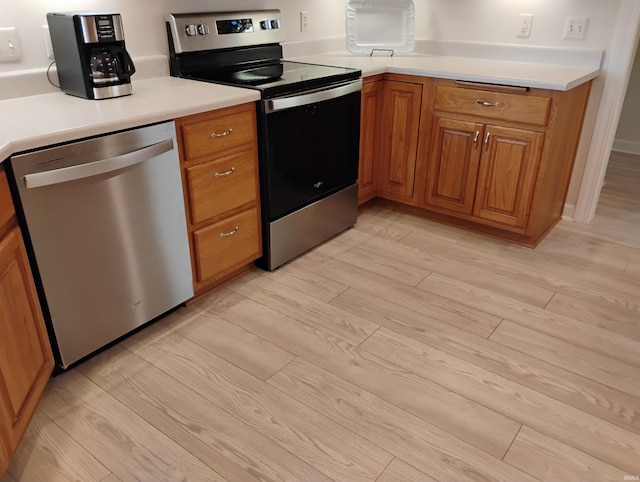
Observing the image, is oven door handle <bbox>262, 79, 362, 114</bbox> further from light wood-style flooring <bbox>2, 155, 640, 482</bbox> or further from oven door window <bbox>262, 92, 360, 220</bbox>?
light wood-style flooring <bbox>2, 155, 640, 482</bbox>

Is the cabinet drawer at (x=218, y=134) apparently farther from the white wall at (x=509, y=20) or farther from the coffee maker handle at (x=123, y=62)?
the white wall at (x=509, y=20)

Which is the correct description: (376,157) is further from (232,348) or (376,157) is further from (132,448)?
(132,448)

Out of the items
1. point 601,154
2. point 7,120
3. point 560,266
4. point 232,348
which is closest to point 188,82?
point 7,120

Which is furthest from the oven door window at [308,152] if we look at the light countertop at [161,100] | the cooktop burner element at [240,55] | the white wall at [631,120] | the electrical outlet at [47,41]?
the white wall at [631,120]

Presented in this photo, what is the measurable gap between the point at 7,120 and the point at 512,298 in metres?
2.14

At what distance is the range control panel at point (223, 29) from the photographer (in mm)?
2420

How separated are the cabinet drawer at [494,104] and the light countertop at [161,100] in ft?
0.22

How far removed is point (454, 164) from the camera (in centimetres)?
288

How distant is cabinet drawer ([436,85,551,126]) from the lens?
2498 mm

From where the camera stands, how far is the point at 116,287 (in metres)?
1.90

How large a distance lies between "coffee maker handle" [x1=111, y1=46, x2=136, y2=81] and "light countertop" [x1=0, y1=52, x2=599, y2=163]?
0.09 meters

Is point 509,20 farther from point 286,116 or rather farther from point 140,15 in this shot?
point 140,15

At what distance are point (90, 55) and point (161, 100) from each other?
0.98ft

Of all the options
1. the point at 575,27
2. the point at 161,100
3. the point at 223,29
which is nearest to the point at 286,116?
the point at 161,100
